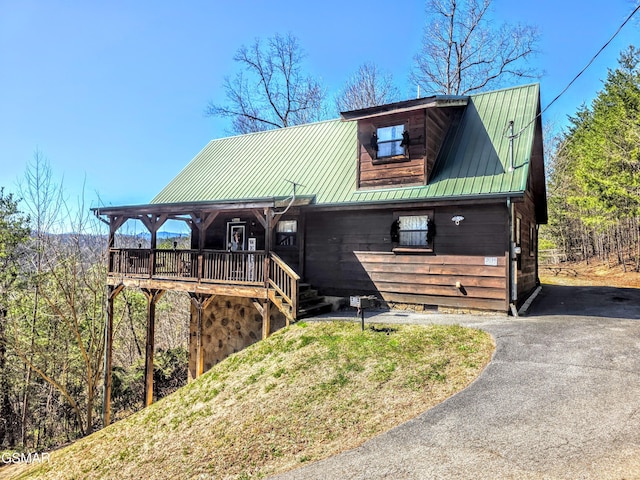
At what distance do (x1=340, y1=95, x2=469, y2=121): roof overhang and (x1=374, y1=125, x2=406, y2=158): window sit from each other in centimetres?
50

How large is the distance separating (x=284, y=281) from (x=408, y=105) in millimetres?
6002

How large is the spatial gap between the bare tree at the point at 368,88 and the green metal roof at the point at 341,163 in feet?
45.9

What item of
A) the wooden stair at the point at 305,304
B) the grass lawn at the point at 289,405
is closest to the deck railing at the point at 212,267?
the wooden stair at the point at 305,304

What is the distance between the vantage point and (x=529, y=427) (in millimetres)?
4070

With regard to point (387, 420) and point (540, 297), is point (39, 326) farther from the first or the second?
point (540, 297)

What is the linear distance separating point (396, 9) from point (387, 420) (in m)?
14.2

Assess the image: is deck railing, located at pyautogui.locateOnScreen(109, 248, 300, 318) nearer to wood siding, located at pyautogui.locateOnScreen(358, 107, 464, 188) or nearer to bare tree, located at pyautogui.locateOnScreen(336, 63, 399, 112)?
wood siding, located at pyautogui.locateOnScreen(358, 107, 464, 188)

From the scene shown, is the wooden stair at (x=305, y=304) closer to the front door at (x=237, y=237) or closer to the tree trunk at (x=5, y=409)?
the front door at (x=237, y=237)

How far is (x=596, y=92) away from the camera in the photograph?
90.9 ft

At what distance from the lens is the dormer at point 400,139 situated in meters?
10.4

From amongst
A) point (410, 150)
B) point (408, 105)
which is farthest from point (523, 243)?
point (408, 105)

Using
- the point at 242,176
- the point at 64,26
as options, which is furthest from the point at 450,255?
the point at 64,26

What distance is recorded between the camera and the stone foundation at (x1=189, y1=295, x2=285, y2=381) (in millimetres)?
13383

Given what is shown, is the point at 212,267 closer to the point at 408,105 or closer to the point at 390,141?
the point at 390,141
